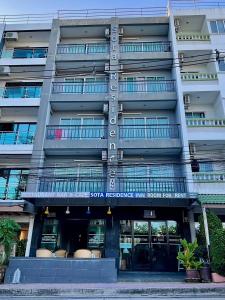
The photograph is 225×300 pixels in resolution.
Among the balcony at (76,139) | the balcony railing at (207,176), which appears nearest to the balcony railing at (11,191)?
the balcony at (76,139)

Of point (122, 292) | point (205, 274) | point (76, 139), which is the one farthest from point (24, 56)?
point (205, 274)

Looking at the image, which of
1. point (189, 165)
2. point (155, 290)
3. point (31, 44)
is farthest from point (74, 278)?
point (31, 44)

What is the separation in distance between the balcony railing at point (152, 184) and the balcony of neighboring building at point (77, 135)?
2.56m

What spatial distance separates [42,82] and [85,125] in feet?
17.0

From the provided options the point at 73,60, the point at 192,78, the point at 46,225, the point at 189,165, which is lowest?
the point at 46,225

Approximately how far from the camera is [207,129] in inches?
637

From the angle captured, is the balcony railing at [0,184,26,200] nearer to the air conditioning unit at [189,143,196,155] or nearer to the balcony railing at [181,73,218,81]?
the air conditioning unit at [189,143,196,155]

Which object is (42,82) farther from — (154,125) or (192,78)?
(192,78)

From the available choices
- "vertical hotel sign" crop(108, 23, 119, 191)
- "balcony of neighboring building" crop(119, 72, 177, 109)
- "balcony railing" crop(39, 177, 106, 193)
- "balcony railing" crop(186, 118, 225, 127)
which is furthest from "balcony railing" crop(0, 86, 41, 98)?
"balcony railing" crop(186, 118, 225, 127)

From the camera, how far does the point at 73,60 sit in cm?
1912

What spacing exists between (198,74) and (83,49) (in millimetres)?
8431

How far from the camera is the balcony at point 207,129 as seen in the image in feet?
52.4

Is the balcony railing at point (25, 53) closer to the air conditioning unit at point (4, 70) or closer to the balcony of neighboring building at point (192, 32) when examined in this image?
the air conditioning unit at point (4, 70)

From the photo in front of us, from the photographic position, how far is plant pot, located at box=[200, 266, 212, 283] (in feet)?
37.6
